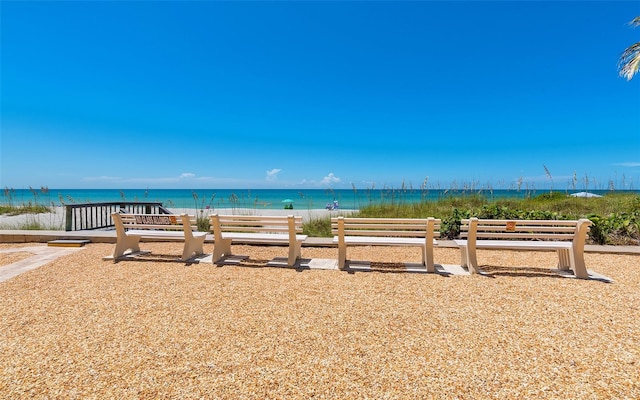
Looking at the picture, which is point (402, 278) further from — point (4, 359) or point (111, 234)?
point (111, 234)

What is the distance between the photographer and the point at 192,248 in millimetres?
5344

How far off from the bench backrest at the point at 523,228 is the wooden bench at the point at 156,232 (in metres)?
4.10

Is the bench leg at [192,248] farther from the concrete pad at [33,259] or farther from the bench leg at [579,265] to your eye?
the bench leg at [579,265]

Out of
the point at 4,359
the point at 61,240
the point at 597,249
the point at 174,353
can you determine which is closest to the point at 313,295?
the point at 174,353

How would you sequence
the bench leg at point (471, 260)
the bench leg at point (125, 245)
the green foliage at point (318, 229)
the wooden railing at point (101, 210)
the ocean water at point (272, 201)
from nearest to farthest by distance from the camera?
the bench leg at point (471, 260) < the bench leg at point (125, 245) < the wooden railing at point (101, 210) < the green foliage at point (318, 229) < the ocean water at point (272, 201)

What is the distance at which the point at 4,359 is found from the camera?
2316mm

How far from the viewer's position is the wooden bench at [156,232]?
5.20 m

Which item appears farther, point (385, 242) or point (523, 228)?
point (385, 242)

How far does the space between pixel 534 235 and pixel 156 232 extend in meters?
5.71

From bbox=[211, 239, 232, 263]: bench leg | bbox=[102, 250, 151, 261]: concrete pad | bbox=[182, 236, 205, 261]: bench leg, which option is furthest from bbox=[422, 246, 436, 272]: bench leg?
bbox=[102, 250, 151, 261]: concrete pad

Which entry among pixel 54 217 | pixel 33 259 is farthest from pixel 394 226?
pixel 54 217

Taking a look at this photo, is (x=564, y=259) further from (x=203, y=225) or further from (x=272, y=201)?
(x=272, y=201)

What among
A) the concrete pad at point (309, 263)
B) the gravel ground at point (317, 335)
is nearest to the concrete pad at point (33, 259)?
the gravel ground at point (317, 335)

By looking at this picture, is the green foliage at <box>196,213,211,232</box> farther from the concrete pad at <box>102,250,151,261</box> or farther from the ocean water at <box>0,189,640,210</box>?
the concrete pad at <box>102,250,151,261</box>
